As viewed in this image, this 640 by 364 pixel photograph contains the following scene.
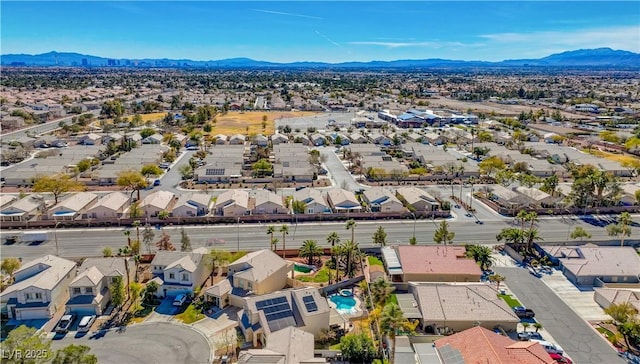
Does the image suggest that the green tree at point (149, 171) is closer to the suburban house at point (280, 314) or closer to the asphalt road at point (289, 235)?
the asphalt road at point (289, 235)

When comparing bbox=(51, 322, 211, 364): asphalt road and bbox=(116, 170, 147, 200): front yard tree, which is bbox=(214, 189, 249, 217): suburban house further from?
bbox=(51, 322, 211, 364): asphalt road

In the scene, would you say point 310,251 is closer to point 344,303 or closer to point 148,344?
point 344,303

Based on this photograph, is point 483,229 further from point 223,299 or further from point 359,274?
point 223,299

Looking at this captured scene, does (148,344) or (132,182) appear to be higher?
(132,182)

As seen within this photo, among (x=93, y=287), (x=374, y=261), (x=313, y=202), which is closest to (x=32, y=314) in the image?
(x=93, y=287)

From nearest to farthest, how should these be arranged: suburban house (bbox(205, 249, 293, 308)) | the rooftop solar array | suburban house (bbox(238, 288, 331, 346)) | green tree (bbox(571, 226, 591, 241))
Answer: suburban house (bbox(238, 288, 331, 346)) < the rooftop solar array < suburban house (bbox(205, 249, 293, 308)) < green tree (bbox(571, 226, 591, 241))

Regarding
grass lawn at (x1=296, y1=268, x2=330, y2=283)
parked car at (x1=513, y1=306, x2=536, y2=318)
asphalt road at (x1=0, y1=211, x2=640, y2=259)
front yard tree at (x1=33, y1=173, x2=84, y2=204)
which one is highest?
front yard tree at (x1=33, y1=173, x2=84, y2=204)

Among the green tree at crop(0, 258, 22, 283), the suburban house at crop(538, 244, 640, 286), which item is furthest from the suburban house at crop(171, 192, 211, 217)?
the suburban house at crop(538, 244, 640, 286)

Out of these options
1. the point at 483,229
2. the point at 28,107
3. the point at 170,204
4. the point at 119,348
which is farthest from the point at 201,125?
the point at 119,348
